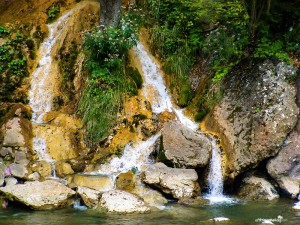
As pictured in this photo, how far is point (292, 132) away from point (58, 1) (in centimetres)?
955

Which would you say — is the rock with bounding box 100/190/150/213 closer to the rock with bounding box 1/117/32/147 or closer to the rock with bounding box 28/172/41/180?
the rock with bounding box 28/172/41/180

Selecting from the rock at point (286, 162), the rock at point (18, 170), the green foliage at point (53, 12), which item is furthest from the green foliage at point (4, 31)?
the rock at point (286, 162)

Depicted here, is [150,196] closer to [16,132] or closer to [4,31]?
[16,132]

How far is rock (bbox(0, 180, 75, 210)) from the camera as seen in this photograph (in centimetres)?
802

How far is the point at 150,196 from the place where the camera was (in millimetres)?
8750

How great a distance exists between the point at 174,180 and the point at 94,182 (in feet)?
5.79

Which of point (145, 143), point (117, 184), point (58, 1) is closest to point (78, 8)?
point (58, 1)

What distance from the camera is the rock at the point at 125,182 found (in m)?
9.02

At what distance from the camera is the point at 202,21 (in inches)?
528

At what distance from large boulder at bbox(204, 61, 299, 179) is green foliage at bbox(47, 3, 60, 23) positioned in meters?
6.89

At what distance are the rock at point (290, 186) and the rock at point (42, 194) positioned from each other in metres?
4.70

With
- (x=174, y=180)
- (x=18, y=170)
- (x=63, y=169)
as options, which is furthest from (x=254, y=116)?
(x=18, y=170)

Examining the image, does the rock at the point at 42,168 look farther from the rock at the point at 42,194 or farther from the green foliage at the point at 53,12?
the green foliage at the point at 53,12

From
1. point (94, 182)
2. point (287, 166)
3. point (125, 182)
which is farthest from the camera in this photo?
point (287, 166)
